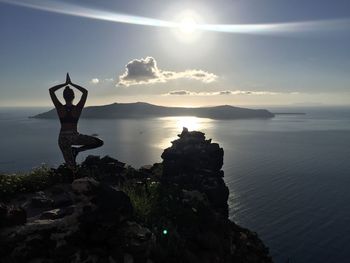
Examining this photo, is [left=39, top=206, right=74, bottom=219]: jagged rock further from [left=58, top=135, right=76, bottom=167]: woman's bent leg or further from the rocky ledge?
[left=58, top=135, right=76, bottom=167]: woman's bent leg

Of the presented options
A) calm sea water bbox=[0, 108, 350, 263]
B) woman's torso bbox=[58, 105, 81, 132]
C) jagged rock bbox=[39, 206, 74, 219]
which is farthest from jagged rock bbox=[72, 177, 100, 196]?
calm sea water bbox=[0, 108, 350, 263]

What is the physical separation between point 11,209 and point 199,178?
31.5 m

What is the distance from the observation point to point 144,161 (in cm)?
13125

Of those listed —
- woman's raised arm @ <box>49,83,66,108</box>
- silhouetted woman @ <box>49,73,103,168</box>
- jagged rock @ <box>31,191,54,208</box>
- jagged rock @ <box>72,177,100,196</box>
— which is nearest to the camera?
jagged rock @ <box>72,177,100,196</box>

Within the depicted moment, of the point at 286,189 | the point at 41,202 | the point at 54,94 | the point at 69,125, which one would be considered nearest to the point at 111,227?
the point at 41,202

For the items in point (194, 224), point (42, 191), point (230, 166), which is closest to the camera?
point (194, 224)

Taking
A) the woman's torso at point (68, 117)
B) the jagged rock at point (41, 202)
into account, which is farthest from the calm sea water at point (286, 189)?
the jagged rock at point (41, 202)

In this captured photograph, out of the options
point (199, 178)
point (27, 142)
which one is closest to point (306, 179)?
point (199, 178)

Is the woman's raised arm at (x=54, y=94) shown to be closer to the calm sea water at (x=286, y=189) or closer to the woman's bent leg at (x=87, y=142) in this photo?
the woman's bent leg at (x=87, y=142)

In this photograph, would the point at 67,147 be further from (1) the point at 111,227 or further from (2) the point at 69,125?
(1) the point at 111,227

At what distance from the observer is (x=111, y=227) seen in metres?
8.92

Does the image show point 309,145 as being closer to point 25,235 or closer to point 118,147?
point 118,147

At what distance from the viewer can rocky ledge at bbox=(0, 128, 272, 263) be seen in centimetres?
837

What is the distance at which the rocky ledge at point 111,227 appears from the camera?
8367 mm
